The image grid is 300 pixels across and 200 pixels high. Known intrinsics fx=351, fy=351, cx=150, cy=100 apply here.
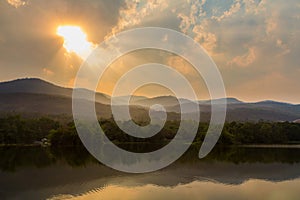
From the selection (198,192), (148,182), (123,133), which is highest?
(123,133)

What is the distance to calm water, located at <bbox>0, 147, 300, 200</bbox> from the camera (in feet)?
69.1

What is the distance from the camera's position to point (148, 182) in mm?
25234

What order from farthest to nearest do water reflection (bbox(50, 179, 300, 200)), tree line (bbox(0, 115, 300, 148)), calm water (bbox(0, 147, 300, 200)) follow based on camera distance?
tree line (bbox(0, 115, 300, 148)) → calm water (bbox(0, 147, 300, 200)) → water reflection (bbox(50, 179, 300, 200))

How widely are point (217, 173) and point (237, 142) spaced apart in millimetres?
42305

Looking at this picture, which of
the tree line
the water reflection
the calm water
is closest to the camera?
the water reflection

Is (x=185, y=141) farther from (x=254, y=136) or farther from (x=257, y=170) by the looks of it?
(x=257, y=170)

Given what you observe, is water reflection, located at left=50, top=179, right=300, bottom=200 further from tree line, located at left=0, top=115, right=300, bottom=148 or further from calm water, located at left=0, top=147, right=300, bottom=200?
tree line, located at left=0, top=115, right=300, bottom=148

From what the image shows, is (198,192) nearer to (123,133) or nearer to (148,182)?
(148,182)

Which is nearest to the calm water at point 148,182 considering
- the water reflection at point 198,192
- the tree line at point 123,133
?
the water reflection at point 198,192

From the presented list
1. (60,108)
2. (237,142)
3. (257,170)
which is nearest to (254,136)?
(237,142)

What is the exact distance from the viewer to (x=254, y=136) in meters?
73.8

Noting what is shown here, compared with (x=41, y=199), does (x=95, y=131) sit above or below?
above

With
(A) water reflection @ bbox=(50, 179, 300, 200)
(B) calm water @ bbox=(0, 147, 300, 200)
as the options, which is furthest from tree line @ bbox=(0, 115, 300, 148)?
(A) water reflection @ bbox=(50, 179, 300, 200)

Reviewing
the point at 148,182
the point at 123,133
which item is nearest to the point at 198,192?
the point at 148,182
